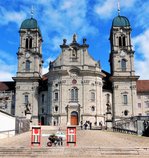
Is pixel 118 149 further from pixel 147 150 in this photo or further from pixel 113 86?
pixel 113 86

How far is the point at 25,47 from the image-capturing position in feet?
228

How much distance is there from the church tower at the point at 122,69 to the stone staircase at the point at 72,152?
40.8 metres

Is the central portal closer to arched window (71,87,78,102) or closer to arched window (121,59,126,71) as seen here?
arched window (71,87,78,102)

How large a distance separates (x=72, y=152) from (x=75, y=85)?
39.7 meters

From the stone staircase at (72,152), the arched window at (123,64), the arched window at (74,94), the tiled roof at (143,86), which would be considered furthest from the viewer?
the tiled roof at (143,86)

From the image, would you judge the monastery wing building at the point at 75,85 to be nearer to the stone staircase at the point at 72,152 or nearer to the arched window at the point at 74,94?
the arched window at the point at 74,94

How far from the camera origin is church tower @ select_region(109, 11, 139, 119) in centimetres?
6462

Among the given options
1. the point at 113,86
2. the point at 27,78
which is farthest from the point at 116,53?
the point at 27,78

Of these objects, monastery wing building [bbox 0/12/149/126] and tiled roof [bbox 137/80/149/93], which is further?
tiled roof [bbox 137/80/149/93]

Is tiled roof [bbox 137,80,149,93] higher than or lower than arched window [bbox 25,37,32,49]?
lower

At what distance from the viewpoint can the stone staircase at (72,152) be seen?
23.0 metres

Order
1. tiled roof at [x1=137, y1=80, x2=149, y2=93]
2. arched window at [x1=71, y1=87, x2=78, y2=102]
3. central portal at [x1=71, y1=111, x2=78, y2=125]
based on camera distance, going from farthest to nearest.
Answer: tiled roof at [x1=137, y1=80, x2=149, y2=93]
arched window at [x1=71, y1=87, x2=78, y2=102]
central portal at [x1=71, y1=111, x2=78, y2=125]

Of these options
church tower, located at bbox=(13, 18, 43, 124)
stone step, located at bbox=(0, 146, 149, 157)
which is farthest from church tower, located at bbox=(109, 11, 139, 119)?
stone step, located at bbox=(0, 146, 149, 157)

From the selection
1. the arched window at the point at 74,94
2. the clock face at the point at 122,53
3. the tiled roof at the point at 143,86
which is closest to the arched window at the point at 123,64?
the clock face at the point at 122,53
